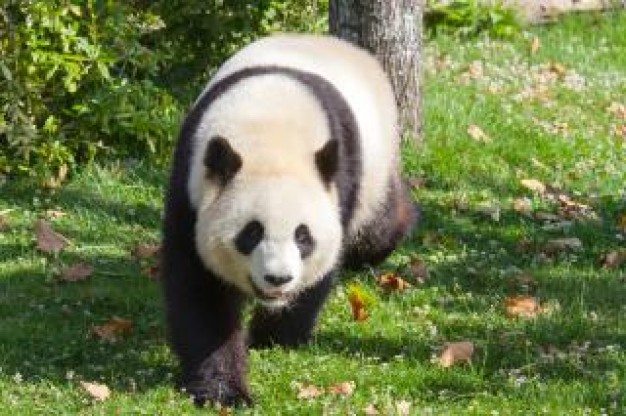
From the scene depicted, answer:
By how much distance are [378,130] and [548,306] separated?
119 cm

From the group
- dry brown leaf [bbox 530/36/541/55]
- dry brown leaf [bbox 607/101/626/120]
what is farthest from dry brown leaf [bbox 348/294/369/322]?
dry brown leaf [bbox 530/36/541/55]

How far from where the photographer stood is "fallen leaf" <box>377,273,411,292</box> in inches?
Answer: 280

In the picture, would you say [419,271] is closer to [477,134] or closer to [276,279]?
[276,279]

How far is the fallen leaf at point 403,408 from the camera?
221 inches

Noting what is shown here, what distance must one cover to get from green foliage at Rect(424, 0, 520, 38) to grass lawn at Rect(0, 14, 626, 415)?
6.06 feet

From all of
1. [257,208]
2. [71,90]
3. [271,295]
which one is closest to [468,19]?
[71,90]

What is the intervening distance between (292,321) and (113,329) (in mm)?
849

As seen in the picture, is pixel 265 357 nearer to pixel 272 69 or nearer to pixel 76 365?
pixel 76 365

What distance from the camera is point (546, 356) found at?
20.2 feet

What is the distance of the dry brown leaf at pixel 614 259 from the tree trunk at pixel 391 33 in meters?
1.96

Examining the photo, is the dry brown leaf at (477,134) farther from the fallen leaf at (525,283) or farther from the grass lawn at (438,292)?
the fallen leaf at (525,283)

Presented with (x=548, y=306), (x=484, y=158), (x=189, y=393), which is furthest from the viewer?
(x=484, y=158)

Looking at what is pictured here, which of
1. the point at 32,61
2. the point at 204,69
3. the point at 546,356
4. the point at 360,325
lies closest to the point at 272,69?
the point at 360,325

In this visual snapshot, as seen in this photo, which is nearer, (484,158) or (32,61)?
(32,61)
